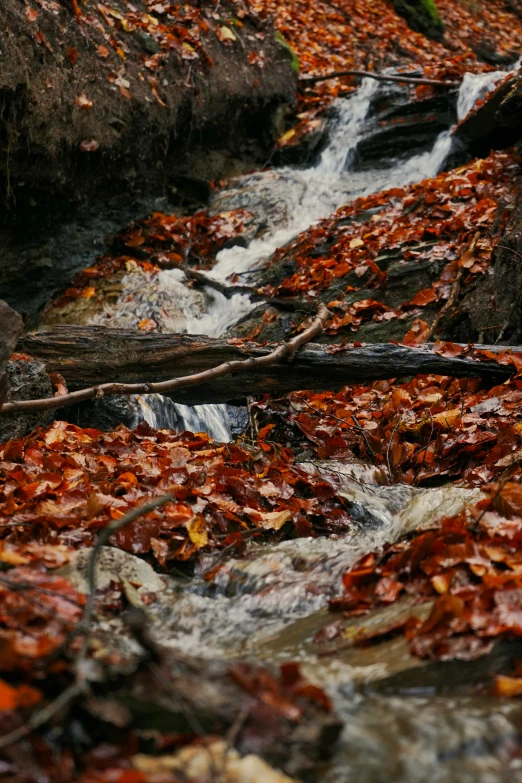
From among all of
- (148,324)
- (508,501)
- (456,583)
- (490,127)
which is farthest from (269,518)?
(490,127)

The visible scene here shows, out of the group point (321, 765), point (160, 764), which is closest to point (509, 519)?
point (321, 765)

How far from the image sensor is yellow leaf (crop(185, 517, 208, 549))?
111 inches

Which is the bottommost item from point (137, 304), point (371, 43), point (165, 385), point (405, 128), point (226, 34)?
point (137, 304)

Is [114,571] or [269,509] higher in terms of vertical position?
[114,571]

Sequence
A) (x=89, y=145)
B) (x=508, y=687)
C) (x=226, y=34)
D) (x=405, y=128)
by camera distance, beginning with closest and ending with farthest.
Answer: (x=508, y=687)
(x=89, y=145)
(x=226, y=34)
(x=405, y=128)

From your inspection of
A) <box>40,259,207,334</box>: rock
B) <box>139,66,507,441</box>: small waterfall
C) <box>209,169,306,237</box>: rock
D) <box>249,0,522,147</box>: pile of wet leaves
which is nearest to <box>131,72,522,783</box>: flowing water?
<box>40,259,207,334</box>: rock

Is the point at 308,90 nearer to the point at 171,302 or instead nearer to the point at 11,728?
the point at 171,302

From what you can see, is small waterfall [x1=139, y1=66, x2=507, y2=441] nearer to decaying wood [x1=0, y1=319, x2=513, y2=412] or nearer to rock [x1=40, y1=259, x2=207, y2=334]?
rock [x1=40, y1=259, x2=207, y2=334]

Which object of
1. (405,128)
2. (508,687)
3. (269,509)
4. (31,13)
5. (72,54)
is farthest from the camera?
(405,128)

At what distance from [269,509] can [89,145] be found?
5.87m

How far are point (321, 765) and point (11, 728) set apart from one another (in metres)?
0.66

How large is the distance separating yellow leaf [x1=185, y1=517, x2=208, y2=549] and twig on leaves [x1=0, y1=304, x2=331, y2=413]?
111cm

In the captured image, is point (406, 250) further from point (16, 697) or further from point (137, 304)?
point (16, 697)

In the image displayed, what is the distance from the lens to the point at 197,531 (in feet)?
9.43
